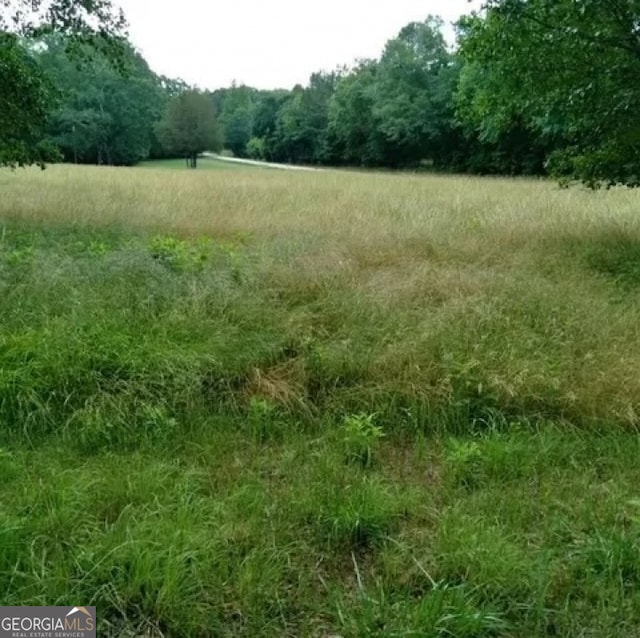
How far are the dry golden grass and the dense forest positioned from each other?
4.05 feet

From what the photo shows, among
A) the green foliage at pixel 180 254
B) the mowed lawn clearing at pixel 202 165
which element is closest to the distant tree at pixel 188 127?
the mowed lawn clearing at pixel 202 165

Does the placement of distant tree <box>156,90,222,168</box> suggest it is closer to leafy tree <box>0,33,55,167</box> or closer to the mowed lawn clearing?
the mowed lawn clearing

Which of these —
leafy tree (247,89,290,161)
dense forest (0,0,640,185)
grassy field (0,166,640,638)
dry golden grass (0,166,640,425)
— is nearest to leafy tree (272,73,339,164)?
dense forest (0,0,640,185)

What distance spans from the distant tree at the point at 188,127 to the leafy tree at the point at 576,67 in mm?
45771

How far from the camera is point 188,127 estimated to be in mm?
50312

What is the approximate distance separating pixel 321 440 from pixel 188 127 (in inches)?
2064

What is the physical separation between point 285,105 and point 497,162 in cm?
3355

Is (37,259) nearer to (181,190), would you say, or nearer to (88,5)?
(88,5)

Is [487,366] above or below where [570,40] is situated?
below

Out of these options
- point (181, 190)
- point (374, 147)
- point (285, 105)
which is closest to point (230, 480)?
point (181, 190)

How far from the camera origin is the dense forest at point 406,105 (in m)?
6.36

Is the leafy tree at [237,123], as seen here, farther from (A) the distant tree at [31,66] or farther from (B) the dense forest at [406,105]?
(A) the distant tree at [31,66]

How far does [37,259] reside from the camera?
5.30 metres

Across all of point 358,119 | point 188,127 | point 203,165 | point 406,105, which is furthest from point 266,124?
point 406,105
